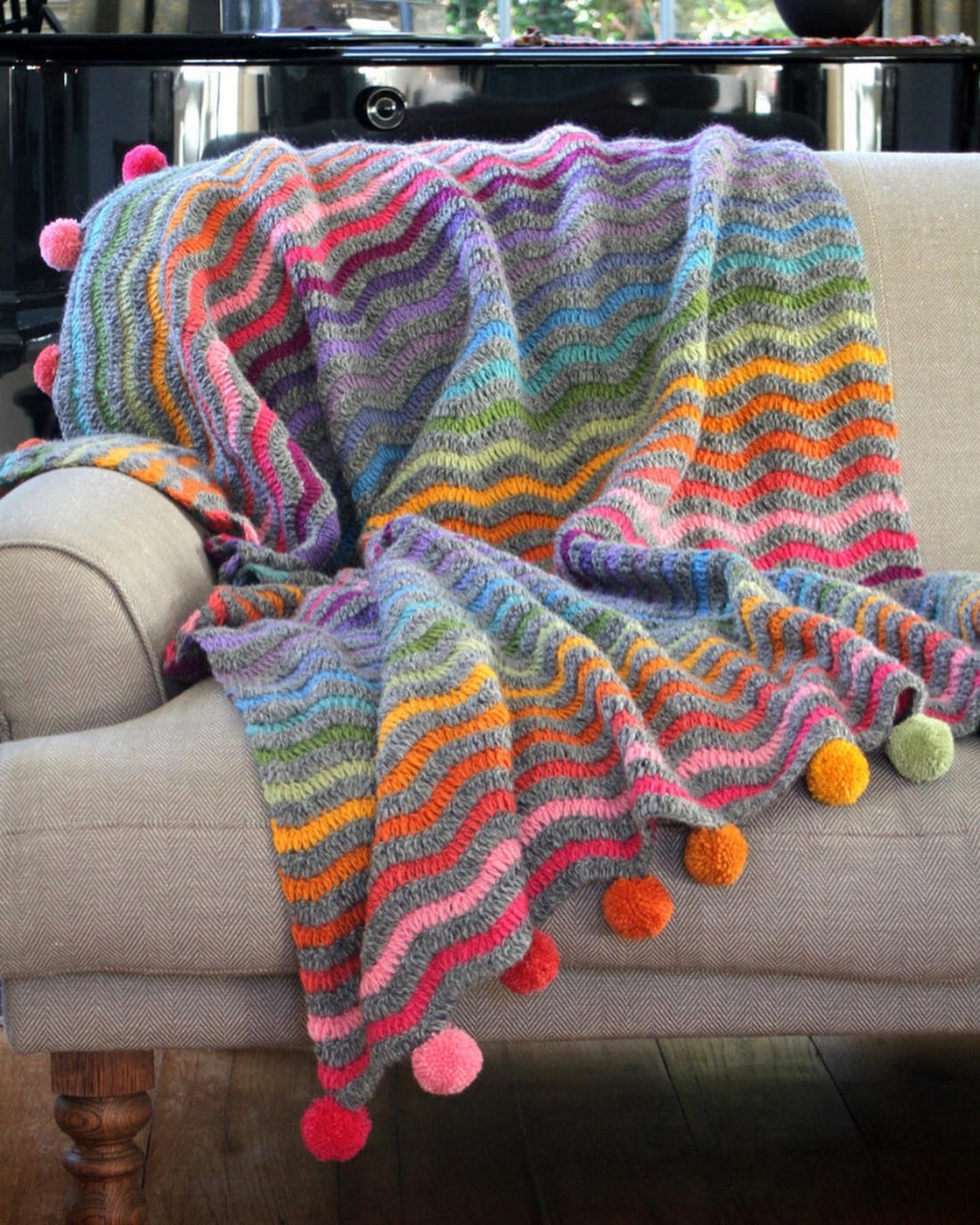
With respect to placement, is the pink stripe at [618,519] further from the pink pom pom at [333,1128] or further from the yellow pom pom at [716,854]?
the pink pom pom at [333,1128]

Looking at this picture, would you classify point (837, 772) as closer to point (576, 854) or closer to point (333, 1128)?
point (576, 854)

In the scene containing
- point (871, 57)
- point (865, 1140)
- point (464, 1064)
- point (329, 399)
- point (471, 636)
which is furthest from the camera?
point (871, 57)

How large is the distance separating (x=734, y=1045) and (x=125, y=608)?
808 mm

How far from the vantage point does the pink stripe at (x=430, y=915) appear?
99cm

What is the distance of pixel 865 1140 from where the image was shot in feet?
4.57

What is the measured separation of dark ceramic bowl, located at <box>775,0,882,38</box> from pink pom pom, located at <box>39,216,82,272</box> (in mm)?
1310

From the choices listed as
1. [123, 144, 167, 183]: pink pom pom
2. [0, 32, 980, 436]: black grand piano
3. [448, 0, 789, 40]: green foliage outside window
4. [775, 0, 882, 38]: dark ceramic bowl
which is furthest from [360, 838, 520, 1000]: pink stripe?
[448, 0, 789, 40]: green foliage outside window

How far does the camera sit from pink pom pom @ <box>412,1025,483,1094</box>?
996 millimetres

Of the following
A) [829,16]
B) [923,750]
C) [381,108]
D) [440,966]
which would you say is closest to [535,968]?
[440,966]

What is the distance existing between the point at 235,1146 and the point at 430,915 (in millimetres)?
510

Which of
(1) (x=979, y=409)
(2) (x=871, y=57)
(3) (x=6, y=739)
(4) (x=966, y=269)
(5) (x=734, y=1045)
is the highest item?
(2) (x=871, y=57)

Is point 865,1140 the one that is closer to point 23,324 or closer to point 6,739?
point 6,739

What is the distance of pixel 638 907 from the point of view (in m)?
1.01

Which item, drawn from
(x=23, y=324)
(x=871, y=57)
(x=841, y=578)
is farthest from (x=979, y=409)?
(x=23, y=324)
